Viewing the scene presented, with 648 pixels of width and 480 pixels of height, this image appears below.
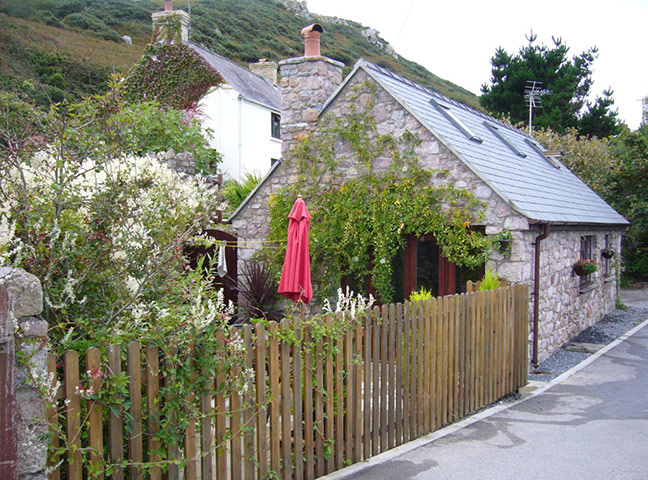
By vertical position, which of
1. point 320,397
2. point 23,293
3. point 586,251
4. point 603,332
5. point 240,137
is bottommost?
point 603,332

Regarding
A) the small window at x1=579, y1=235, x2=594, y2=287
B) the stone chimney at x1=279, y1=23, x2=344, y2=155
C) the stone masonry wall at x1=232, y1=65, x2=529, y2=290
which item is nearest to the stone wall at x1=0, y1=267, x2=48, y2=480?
the stone masonry wall at x1=232, y1=65, x2=529, y2=290

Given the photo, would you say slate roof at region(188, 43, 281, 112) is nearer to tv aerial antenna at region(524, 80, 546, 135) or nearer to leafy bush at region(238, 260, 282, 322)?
tv aerial antenna at region(524, 80, 546, 135)

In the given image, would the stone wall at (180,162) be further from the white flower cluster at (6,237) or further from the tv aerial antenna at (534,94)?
the tv aerial antenna at (534,94)

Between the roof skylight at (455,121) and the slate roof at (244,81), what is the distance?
44.5ft

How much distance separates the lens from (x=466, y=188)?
9438 mm

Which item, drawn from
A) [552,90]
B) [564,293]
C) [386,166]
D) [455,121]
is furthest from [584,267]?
[552,90]

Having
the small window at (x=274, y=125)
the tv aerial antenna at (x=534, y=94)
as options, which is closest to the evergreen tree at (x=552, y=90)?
the tv aerial antenna at (x=534, y=94)

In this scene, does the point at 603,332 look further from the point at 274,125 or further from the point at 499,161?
the point at 274,125

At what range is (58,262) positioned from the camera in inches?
166

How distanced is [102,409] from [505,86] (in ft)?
119

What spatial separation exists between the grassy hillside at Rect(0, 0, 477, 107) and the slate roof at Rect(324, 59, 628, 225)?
8312mm

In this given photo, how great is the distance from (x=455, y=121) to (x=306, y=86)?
304cm

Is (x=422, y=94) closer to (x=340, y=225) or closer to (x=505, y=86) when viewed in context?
(x=340, y=225)

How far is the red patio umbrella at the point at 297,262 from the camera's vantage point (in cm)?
838
